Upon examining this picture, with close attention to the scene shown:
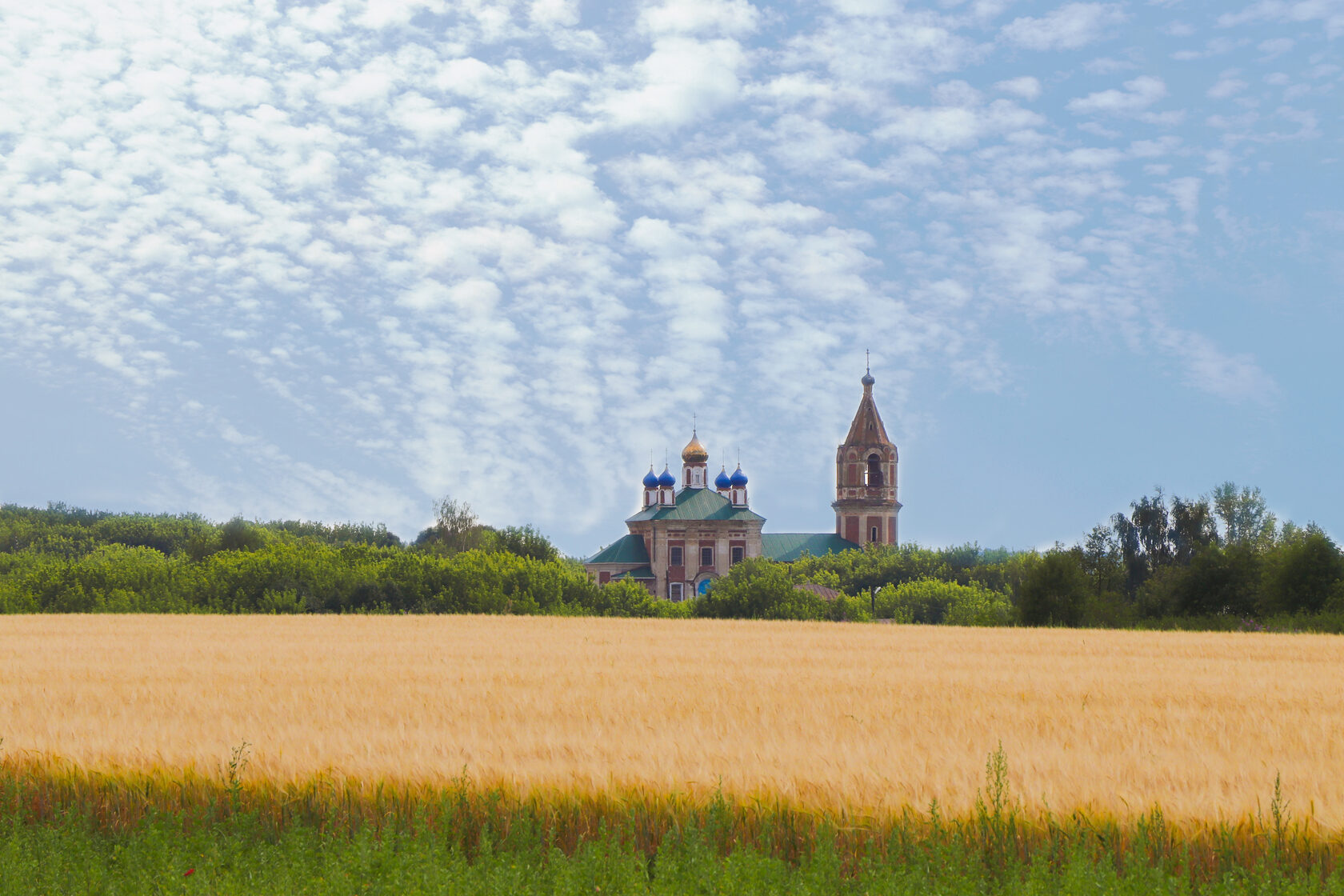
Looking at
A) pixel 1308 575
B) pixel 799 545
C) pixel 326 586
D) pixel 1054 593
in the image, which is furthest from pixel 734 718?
pixel 799 545

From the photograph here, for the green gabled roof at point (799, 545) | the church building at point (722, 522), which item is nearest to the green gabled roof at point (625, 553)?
the church building at point (722, 522)

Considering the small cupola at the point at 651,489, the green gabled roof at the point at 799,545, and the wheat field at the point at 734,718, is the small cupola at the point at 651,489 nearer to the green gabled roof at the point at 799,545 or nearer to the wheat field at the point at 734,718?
the green gabled roof at the point at 799,545

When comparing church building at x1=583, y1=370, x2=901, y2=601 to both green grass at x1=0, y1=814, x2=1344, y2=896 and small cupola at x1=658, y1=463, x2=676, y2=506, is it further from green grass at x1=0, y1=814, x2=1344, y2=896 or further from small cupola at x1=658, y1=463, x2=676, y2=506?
green grass at x1=0, y1=814, x2=1344, y2=896

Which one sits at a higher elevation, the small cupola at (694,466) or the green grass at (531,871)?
the small cupola at (694,466)

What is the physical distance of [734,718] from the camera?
14.3 metres

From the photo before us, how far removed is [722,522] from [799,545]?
22.3m

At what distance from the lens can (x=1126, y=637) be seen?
38531 mm

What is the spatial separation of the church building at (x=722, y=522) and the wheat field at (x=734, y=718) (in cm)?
9740

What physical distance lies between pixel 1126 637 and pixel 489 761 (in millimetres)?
32753

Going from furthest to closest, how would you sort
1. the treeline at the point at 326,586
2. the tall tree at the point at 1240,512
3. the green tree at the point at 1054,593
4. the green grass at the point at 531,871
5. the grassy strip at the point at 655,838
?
the tall tree at the point at 1240,512 → the treeline at the point at 326,586 → the green tree at the point at 1054,593 → the grassy strip at the point at 655,838 → the green grass at the point at 531,871

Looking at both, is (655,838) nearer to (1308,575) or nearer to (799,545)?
(1308,575)

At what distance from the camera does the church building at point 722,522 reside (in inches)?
5197

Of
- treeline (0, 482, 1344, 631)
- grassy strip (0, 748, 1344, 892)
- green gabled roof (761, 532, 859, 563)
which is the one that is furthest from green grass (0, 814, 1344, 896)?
green gabled roof (761, 532, 859, 563)

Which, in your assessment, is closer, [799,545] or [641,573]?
[641,573]
